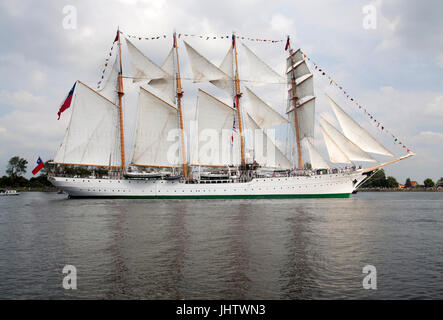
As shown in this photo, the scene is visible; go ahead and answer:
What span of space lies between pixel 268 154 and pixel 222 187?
1057 cm

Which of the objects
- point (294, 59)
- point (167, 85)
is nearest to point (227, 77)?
point (167, 85)

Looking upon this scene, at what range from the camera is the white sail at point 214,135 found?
57.3 meters

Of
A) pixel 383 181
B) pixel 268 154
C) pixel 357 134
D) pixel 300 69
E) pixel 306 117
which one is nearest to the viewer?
pixel 357 134

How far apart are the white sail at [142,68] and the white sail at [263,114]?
59.4 ft

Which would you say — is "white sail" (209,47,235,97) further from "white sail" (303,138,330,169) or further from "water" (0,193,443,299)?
"water" (0,193,443,299)

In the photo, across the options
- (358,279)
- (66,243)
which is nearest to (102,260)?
(66,243)

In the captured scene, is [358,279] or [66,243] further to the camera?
[66,243]

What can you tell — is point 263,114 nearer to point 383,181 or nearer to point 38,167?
point 38,167

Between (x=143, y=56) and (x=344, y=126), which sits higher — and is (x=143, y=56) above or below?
→ above

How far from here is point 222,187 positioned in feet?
175

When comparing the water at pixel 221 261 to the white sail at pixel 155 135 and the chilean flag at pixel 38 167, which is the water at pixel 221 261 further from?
the white sail at pixel 155 135

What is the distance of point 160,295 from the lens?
874cm
